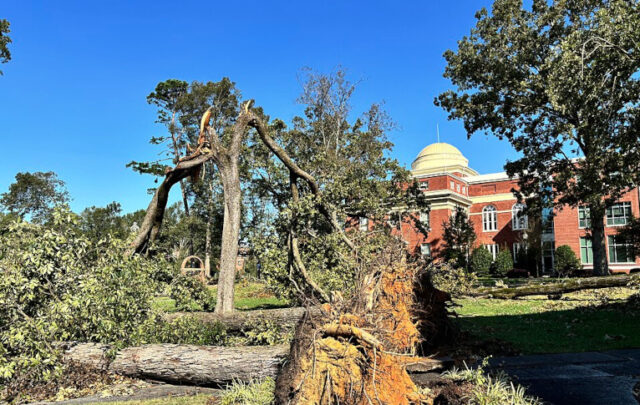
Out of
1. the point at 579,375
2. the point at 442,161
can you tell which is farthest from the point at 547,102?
the point at 442,161

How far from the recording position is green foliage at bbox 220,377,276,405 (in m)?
4.55

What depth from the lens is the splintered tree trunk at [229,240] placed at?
28.2 feet

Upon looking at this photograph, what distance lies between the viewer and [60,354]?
5.88m

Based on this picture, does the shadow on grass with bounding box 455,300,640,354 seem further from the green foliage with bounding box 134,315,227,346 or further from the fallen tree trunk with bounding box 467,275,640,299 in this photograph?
the green foliage with bounding box 134,315,227,346

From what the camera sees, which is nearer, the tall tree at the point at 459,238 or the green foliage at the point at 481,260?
the tall tree at the point at 459,238

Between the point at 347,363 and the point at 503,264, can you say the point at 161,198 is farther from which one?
the point at 503,264

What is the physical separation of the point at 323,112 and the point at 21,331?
23965 millimetres

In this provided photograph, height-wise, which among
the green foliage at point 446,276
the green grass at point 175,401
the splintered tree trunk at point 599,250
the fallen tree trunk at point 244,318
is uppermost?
the splintered tree trunk at point 599,250

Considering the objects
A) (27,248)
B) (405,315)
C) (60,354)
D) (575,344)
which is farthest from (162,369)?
(575,344)

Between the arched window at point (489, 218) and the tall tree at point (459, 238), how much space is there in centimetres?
631

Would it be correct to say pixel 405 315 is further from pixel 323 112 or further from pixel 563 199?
pixel 323 112

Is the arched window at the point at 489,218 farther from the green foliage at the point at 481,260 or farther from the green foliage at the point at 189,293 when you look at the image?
the green foliage at the point at 189,293

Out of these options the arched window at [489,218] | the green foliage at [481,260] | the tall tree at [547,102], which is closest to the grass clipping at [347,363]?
the tall tree at [547,102]

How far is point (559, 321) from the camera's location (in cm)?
1074
